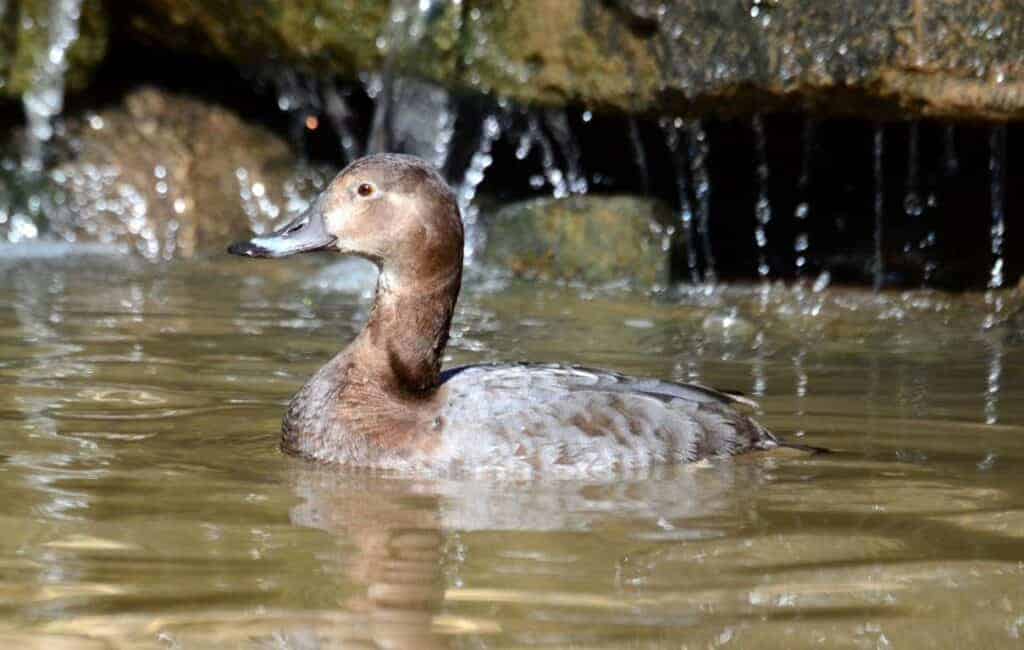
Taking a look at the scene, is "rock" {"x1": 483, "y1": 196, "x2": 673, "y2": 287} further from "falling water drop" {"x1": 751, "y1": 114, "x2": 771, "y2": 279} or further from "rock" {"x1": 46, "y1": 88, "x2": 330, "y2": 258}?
"rock" {"x1": 46, "y1": 88, "x2": 330, "y2": 258}

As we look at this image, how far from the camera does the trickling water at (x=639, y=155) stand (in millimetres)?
9727

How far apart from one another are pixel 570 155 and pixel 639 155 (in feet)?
1.39

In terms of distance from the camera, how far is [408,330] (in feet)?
16.2

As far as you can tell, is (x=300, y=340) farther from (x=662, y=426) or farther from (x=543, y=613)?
(x=543, y=613)

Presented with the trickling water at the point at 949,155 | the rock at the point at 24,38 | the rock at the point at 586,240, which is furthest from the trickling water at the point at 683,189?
the rock at the point at 24,38

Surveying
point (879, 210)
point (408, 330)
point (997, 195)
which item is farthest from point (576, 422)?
point (879, 210)

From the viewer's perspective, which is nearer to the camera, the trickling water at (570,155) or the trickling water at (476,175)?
the trickling water at (570,155)

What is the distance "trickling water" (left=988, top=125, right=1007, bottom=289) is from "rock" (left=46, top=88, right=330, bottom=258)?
3.79 metres

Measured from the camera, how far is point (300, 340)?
7074 millimetres

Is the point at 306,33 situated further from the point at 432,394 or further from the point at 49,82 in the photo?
the point at 432,394

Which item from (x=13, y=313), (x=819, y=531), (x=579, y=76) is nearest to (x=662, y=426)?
(x=819, y=531)

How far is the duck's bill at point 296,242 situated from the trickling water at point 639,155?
486cm

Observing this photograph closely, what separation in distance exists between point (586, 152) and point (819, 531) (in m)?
6.37

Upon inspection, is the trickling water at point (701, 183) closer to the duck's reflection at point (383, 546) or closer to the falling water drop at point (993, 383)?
the falling water drop at point (993, 383)
